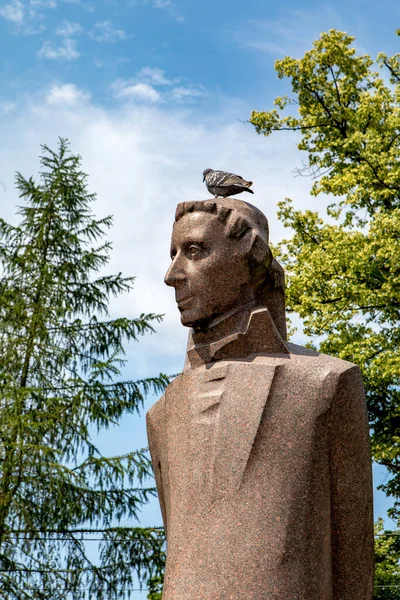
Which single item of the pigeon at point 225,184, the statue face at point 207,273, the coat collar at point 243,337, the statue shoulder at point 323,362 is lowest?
the statue shoulder at point 323,362

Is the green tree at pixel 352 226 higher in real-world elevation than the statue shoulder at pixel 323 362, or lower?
higher

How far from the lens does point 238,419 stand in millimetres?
4094

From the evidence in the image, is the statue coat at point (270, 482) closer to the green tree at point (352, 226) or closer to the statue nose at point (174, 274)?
the statue nose at point (174, 274)

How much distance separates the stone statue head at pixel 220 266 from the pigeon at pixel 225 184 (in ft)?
0.73

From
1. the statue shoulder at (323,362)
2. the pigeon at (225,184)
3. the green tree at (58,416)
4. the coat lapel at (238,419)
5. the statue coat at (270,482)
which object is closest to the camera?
the statue coat at (270,482)

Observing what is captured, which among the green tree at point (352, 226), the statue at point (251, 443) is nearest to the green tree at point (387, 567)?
the green tree at point (352, 226)

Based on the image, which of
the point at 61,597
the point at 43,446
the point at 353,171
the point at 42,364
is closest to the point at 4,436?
the point at 43,446

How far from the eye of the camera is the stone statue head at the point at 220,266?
4.41 meters

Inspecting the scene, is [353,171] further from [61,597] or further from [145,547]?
[61,597]

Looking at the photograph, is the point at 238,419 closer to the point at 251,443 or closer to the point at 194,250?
the point at 251,443

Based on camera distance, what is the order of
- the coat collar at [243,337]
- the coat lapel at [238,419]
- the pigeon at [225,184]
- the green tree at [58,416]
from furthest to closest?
the green tree at [58,416] → the pigeon at [225,184] → the coat collar at [243,337] → the coat lapel at [238,419]

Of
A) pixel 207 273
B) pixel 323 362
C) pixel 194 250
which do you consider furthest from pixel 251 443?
pixel 194 250

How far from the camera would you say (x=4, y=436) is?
13.0 metres

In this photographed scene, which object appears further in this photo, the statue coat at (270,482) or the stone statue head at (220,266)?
the stone statue head at (220,266)
